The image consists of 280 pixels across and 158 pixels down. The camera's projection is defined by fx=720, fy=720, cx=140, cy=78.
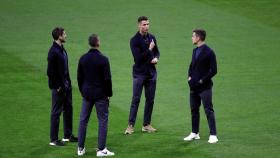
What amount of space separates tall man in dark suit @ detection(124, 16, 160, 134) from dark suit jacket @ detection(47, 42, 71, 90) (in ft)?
6.36

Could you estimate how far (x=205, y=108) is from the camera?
48.4 feet

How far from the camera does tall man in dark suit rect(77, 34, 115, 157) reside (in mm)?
13484

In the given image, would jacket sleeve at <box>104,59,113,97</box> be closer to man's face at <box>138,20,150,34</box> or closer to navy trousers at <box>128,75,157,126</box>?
navy trousers at <box>128,75,157,126</box>

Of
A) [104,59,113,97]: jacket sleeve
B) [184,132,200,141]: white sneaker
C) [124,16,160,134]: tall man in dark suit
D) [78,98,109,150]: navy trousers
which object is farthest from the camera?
[124,16,160,134]: tall man in dark suit

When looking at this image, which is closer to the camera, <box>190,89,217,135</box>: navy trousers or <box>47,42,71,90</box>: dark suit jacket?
<box>47,42,71,90</box>: dark suit jacket

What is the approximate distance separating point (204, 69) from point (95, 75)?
2.45 m

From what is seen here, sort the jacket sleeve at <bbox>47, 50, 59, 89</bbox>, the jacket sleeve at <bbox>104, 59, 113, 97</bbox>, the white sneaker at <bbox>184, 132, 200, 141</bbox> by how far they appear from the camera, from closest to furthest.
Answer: the jacket sleeve at <bbox>104, 59, 113, 97</bbox>
the jacket sleeve at <bbox>47, 50, 59, 89</bbox>
the white sneaker at <bbox>184, 132, 200, 141</bbox>

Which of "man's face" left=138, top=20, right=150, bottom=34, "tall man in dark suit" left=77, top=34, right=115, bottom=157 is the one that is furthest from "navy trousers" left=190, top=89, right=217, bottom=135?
"tall man in dark suit" left=77, top=34, right=115, bottom=157

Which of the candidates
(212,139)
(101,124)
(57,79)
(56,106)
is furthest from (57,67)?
(212,139)

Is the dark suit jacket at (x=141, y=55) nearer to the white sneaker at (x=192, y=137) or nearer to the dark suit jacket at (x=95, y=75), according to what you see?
the white sneaker at (x=192, y=137)

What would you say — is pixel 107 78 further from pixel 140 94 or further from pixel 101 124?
pixel 140 94

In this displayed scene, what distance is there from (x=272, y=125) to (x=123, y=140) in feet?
11.4

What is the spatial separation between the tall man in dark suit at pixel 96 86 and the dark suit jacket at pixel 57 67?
745 mm

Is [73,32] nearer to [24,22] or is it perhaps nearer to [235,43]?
[24,22]
